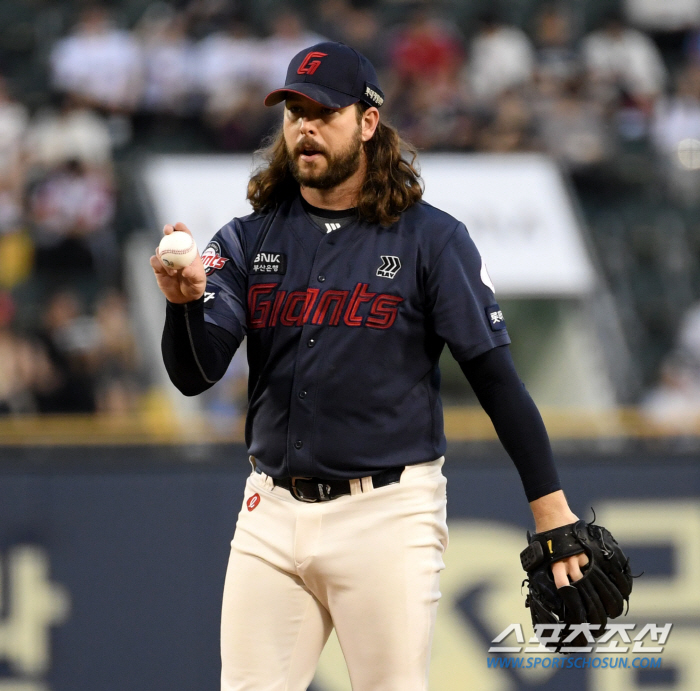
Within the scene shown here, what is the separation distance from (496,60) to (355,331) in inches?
276

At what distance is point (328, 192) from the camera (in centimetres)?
296

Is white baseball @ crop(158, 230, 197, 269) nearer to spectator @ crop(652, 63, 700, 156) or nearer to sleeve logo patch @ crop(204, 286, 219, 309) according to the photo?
sleeve logo patch @ crop(204, 286, 219, 309)

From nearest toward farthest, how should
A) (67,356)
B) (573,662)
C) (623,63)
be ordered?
(573,662) → (67,356) → (623,63)

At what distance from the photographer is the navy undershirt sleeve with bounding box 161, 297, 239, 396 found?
8.76 feet

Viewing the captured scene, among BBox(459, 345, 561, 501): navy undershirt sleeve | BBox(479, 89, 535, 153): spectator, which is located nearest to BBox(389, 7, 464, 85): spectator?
BBox(479, 89, 535, 153): spectator

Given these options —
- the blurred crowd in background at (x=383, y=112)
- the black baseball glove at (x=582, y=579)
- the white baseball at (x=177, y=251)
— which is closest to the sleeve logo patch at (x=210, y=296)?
the white baseball at (x=177, y=251)

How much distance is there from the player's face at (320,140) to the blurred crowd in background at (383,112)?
3.98m

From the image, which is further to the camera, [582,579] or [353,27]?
[353,27]

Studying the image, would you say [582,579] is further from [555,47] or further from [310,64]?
[555,47]

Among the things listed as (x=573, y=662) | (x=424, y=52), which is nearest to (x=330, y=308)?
(x=573, y=662)

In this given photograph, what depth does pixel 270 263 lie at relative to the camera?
2.93m

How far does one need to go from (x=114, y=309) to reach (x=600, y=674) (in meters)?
3.48

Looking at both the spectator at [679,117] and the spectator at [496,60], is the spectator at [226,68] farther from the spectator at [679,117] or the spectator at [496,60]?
the spectator at [679,117]

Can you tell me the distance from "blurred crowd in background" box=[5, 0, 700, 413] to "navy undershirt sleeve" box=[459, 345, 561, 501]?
415 cm
